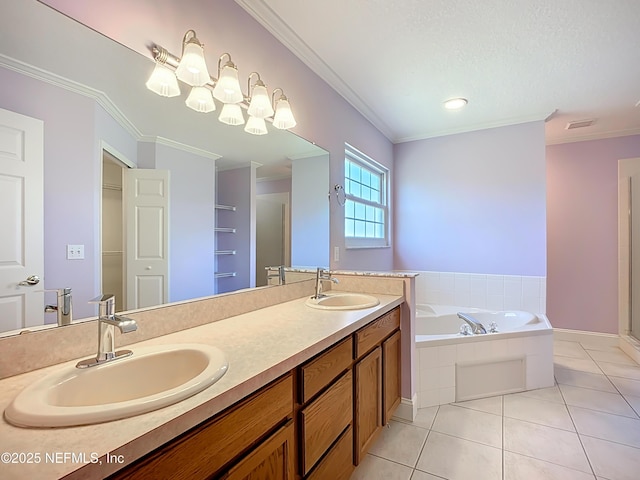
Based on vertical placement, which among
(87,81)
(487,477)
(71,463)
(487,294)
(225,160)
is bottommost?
(487,477)

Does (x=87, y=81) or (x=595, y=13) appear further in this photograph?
(x=595, y=13)

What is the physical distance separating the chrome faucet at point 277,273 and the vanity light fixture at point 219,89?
2.58ft

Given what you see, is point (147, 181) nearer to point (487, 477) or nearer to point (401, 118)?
point (487, 477)

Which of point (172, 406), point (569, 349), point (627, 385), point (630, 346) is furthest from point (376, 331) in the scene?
point (630, 346)

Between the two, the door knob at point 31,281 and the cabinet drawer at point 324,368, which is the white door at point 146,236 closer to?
the door knob at point 31,281

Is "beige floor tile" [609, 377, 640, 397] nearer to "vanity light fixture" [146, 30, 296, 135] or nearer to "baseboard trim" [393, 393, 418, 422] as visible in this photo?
"baseboard trim" [393, 393, 418, 422]

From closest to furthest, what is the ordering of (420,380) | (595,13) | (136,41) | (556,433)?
(136,41) → (595,13) → (556,433) → (420,380)

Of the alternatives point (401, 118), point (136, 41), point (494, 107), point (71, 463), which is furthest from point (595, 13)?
point (71, 463)

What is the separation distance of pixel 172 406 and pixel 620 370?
3.80 m

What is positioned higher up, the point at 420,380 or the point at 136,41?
the point at 136,41

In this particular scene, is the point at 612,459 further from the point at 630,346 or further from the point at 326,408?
the point at 630,346

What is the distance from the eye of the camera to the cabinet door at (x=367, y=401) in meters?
1.42

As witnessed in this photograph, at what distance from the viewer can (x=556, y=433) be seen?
185cm

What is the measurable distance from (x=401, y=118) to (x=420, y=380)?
240 centimetres
